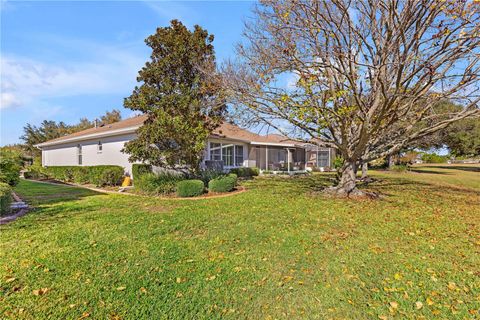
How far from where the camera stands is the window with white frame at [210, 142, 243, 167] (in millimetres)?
17742

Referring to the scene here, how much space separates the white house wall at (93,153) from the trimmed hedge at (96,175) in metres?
0.83

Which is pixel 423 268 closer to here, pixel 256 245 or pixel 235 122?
pixel 256 245

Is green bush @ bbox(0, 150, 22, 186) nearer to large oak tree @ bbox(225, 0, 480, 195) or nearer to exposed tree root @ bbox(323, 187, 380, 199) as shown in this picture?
large oak tree @ bbox(225, 0, 480, 195)

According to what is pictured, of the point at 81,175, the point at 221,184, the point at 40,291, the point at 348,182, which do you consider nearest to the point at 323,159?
the point at 348,182

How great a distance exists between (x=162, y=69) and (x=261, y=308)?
10.4 metres

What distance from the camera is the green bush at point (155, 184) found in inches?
428

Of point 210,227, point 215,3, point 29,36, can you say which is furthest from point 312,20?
point 29,36

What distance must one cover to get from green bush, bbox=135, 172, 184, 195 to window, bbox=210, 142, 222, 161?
6.18 m

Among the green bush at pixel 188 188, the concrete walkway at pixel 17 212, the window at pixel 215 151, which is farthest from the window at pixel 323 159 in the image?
the concrete walkway at pixel 17 212

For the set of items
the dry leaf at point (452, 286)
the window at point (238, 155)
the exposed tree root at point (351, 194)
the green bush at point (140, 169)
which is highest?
the window at point (238, 155)

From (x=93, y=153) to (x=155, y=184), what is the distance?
9.02 m

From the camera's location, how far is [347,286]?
348 cm

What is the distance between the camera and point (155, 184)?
433 inches

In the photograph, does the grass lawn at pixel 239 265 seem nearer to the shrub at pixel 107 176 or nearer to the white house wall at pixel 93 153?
the shrub at pixel 107 176
